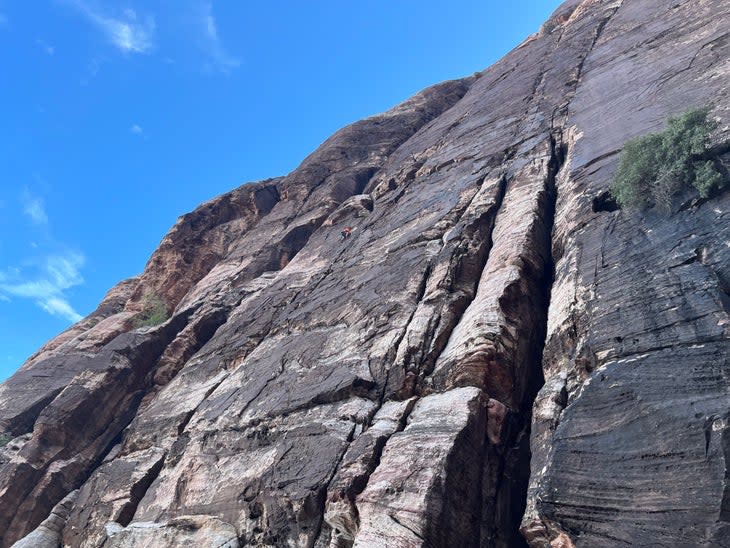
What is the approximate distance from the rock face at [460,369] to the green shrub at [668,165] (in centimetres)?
38

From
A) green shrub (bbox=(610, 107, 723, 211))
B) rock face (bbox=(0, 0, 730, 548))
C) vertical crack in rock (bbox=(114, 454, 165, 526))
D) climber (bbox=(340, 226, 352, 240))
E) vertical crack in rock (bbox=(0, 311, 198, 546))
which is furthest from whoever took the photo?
climber (bbox=(340, 226, 352, 240))

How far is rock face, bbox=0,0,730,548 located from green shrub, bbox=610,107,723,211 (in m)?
0.38

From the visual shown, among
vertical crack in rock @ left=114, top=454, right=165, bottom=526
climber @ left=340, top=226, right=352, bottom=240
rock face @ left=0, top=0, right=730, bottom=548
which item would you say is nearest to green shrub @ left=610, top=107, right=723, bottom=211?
rock face @ left=0, top=0, right=730, bottom=548

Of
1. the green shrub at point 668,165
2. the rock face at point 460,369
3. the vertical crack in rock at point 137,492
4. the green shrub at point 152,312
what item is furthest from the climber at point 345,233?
the green shrub at point 668,165

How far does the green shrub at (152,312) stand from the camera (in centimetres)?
2722

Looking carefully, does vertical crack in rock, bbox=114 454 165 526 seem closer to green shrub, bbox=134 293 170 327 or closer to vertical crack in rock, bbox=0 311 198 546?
vertical crack in rock, bbox=0 311 198 546

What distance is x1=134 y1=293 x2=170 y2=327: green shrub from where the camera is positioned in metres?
27.2

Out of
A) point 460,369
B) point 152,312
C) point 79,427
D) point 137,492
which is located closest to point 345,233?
point 137,492

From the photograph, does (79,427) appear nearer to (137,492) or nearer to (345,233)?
(137,492)

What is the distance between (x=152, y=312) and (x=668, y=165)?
25067 millimetres

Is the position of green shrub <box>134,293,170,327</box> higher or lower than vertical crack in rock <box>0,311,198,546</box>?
higher

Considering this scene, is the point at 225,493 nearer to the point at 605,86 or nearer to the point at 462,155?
the point at 462,155

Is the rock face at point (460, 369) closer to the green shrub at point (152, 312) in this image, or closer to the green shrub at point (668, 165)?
the green shrub at point (668, 165)

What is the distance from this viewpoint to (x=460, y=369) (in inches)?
408
